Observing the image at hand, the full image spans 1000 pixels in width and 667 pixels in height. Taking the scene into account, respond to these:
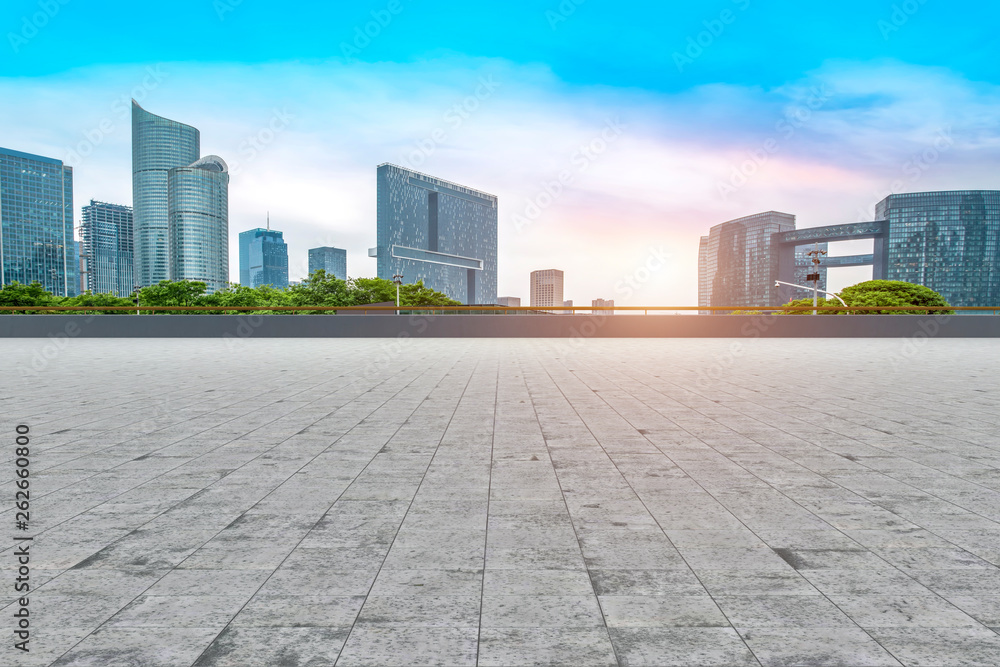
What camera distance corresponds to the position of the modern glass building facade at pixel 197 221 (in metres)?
127

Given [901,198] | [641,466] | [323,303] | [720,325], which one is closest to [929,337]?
[720,325]

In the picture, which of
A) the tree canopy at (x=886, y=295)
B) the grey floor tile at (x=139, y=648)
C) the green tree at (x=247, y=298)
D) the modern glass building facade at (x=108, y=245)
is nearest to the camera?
the grey floor tile at (x=139, y=648)

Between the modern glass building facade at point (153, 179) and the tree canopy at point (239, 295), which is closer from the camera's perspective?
the tree canopy at point (239, 295)

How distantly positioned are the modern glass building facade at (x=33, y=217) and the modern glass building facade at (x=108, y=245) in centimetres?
5267

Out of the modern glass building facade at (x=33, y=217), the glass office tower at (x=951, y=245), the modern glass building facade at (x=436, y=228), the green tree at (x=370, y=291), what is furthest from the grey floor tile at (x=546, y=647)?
the modern glass building facade at (x=33, y=217)

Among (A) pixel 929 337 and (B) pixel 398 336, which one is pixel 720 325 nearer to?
(A) pixel 929 337

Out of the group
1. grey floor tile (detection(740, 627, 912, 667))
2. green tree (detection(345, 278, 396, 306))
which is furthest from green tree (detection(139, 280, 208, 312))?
grey floor tile (detection(740, 627, 912, 667))

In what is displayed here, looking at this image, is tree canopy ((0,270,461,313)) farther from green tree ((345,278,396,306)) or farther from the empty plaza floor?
the empty plaza floor

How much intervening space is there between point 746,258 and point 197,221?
13157 centimetres

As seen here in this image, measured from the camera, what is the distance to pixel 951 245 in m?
94.6

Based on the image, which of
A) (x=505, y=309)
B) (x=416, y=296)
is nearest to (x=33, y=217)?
(x=416, y=296)

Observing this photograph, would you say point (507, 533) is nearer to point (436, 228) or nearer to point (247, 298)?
point (247, 298)

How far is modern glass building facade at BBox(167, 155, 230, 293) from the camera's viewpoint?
415 feet

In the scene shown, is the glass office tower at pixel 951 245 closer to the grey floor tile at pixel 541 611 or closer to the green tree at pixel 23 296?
the grey floor tile at pixel 541 611
